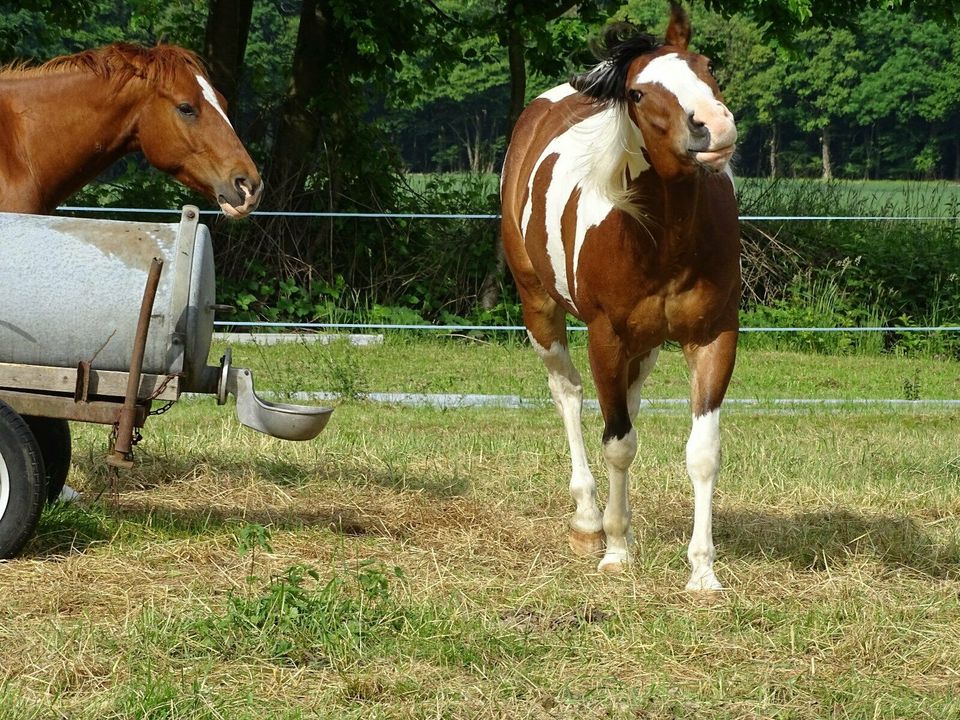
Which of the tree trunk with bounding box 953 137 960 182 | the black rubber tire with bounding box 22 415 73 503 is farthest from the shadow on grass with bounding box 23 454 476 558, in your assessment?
the tree trunk with bounding box 953 137 960 182

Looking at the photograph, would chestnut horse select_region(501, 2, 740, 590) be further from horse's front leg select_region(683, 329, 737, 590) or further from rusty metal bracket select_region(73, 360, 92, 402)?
rusty metal bracket select_region(73, 360, 92, 402)

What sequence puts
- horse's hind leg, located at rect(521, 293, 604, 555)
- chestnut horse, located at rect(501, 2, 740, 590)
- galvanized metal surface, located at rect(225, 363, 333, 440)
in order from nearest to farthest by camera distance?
chestnut horse, located at rect(501, 2, 740, 590)
galvanized metal surface, located at rect(225, 363, 333, 440)
horse's hind leg, located at rect(521, 293, 604, 555)

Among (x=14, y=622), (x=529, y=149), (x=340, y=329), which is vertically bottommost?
(x=340, y=329)

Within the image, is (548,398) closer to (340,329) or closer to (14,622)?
(340,329)

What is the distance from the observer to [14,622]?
436 cm

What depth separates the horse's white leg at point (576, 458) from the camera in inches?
221

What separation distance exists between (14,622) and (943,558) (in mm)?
3721

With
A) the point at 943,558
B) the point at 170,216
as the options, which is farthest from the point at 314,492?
the point at 170,216

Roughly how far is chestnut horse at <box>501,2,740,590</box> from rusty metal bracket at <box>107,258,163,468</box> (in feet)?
5.51

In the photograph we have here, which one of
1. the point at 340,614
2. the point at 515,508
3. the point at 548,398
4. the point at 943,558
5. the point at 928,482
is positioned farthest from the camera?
the point at 548,398

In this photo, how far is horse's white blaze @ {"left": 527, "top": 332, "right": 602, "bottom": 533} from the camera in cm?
564

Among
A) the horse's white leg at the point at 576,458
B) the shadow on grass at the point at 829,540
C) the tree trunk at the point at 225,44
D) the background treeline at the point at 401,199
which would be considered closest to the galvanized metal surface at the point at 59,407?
the horse's white leg at the point at 576,458

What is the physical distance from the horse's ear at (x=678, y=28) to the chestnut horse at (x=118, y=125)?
1893mm

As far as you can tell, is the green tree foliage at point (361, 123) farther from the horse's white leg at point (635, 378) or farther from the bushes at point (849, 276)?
the horse's white leg at point (635, 378)
